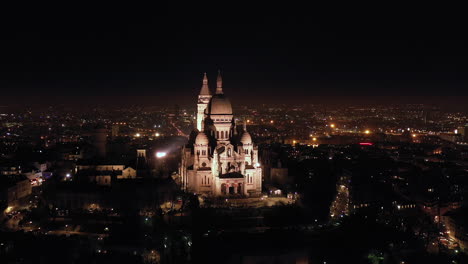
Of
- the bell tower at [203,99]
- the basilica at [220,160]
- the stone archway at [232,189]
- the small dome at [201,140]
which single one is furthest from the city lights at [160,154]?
the stone archway at [232,189]

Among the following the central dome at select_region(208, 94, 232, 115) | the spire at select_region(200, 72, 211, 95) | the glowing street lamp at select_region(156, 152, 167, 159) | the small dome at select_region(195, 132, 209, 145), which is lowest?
the glowing street lamp at select_region(156, 152, 167, 159)

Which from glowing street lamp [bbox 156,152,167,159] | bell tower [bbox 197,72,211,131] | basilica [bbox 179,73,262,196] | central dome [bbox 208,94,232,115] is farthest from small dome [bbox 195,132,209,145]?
glowing street lamp [bbox 156,152,167,159]

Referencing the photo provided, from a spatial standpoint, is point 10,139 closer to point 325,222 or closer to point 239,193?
point 239,193

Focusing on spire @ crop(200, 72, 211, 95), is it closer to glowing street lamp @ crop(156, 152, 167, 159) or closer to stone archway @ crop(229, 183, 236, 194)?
glowing street lamp @ crop(156, 152, 167, 159)

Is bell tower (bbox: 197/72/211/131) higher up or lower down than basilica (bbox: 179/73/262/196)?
higher up

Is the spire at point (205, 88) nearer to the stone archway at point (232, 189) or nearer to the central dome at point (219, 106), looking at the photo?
the central dome at point (219, 106)

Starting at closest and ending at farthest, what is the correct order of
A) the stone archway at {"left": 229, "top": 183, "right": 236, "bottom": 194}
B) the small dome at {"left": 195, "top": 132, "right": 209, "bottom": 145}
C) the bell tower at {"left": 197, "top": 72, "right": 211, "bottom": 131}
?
the stone archway at {"left": 229, "top": 183, "right": 236, "bottom": 194}
the small dome at {"left": 195, "top": 132, "right": 209, "bottom": 145}
the bell tower at {"left": 197, "top": 72, "right": 211, "bottom": 131}

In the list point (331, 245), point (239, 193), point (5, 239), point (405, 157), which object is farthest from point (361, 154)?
point (5, 239)
